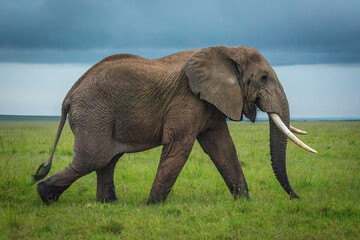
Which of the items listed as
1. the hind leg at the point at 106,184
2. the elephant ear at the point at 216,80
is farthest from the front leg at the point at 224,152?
the hind leg at the point at 106,184

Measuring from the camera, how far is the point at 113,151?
8.37 meters

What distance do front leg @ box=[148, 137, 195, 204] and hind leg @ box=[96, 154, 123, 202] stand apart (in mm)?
1171

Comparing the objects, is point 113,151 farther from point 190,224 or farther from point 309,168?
point 309,168

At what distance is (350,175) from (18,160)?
855cm

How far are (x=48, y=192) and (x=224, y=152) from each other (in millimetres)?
2959

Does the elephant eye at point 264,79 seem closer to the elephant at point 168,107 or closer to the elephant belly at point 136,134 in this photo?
the elephant at point 168,107

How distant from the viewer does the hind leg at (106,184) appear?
29.3 feet

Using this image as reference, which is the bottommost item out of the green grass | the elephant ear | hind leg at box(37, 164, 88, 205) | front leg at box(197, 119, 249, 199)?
the green grass

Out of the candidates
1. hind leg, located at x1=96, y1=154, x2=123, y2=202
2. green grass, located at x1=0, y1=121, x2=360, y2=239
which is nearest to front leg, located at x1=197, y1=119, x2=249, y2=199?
green grass, located at x1=0, y1=121, x2=360, y2=239

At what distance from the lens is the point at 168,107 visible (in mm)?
8133

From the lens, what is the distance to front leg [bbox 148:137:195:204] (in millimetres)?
7988

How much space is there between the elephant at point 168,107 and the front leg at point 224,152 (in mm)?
197

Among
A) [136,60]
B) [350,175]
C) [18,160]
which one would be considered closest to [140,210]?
[136,60]

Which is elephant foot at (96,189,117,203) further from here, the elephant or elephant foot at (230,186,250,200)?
elephant foot at (230,186,250,200)
